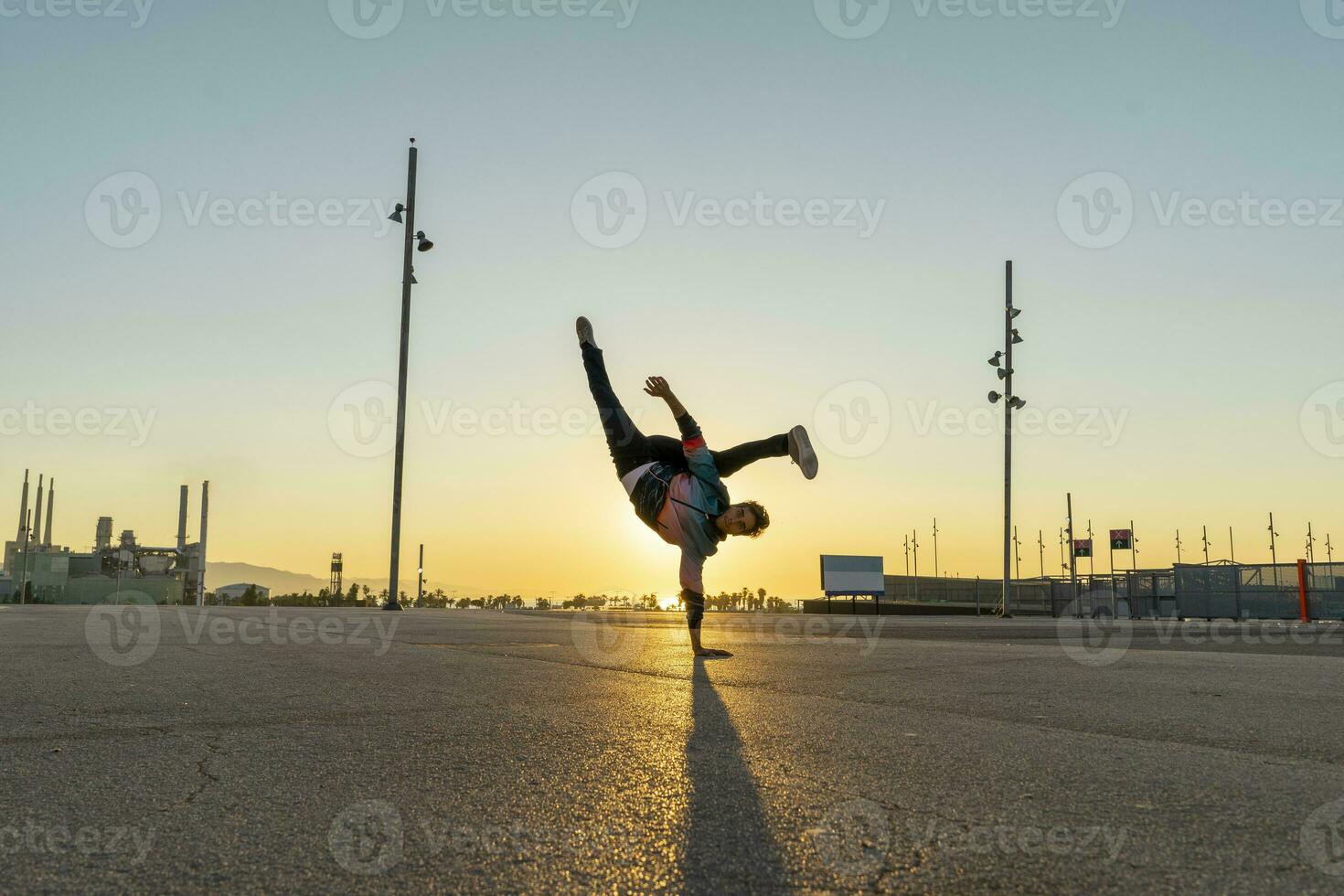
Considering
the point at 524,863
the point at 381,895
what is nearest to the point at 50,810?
the point at 381,895

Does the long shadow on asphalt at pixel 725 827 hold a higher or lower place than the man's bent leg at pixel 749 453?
lower

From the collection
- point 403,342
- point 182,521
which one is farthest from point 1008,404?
point 182,521

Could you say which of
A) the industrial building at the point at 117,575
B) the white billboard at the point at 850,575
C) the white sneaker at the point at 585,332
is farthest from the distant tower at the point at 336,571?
the white sneaker at the point at 585,332

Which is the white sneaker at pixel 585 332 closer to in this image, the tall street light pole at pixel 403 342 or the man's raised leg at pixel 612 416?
the man's raised leg at pixel 612 416

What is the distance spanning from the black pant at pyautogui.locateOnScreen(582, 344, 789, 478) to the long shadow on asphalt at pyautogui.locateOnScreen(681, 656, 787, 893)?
376 cm

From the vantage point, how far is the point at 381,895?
1700 mm

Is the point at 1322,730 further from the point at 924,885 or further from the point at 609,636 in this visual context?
the point at 609,636

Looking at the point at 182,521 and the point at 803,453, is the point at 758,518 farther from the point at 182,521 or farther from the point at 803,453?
the point at 182,521

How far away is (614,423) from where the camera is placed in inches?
285

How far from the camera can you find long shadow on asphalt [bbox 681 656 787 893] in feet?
5.83

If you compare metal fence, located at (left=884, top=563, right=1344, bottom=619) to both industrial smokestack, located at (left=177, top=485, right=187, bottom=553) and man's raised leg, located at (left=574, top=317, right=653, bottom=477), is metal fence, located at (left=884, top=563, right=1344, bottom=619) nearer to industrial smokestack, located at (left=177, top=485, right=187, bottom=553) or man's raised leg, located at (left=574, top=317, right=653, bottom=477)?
man's raised leg, located at (left=574, top=317, right=653, bottom=477)

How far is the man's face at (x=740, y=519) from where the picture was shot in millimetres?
6156

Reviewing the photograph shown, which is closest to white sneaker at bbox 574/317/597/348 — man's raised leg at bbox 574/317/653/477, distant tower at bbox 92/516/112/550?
man's raised leg at bbox 574/317/653/477

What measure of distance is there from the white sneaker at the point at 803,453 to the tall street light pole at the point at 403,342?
13.9m
